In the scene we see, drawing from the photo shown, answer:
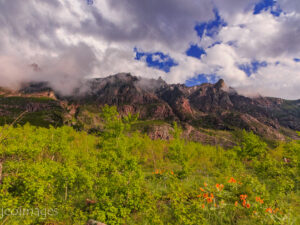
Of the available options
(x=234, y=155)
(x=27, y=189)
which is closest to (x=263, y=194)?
(x=27, y=189)

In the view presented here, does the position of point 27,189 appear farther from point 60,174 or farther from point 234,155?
point 234,155

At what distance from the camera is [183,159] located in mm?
24016

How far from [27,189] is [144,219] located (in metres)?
7.94

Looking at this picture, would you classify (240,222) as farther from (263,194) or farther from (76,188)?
(76,188)

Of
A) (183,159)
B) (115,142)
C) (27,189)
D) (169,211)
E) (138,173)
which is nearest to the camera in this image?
(27,189)

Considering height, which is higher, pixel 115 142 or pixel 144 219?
pixel 115 142

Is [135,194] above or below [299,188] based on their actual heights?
above

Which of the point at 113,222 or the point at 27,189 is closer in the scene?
the point at 113,222

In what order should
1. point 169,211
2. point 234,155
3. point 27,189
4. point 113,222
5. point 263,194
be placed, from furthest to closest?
point 234,155 < point 169,211 < point 263,194 < point 27,189 < point 113,222

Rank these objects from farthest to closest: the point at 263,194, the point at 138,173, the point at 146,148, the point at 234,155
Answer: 1. the point at 146,148
2. the point at 234,155
3. the point at 138,173
4. the point at 263,194

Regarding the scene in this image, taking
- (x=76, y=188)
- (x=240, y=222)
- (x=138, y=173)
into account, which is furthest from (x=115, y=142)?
(x=240, y=222)

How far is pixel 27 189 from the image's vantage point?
9203 mm

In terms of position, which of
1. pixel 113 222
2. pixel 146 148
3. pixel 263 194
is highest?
pixel 263 194

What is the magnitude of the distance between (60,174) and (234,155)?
31.8 meters
